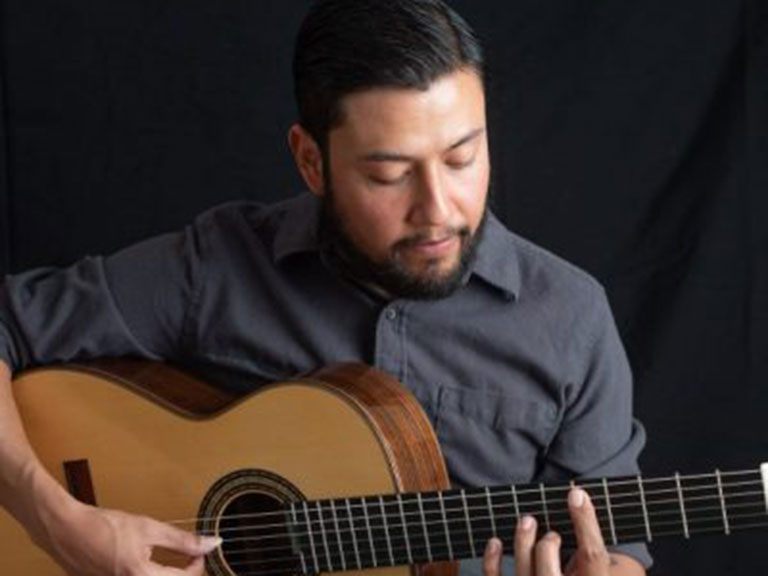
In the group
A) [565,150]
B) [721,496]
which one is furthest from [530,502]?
[565,150]

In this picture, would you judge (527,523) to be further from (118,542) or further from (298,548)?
(118,542)

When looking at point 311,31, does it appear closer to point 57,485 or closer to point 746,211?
point 57,485

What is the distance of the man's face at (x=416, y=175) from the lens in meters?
1.88

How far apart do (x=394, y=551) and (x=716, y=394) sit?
33.5 inches

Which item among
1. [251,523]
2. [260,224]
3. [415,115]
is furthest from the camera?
[260,224]

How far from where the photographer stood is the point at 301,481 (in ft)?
6.40

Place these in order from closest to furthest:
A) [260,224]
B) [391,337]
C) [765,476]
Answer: [765,476] < [391,337] < [260,224]

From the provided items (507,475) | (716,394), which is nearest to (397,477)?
(507,475)

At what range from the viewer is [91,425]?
2078 mm

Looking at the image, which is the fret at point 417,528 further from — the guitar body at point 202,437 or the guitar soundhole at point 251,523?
the guitar soundhole at point 251,523

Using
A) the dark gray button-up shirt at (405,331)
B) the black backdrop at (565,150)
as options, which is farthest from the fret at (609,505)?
the black backdrop at (565,150)

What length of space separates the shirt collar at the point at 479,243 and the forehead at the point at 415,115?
0.22 meters

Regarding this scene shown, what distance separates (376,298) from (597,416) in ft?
1.17

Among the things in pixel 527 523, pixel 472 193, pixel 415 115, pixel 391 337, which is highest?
pixel 415 115
